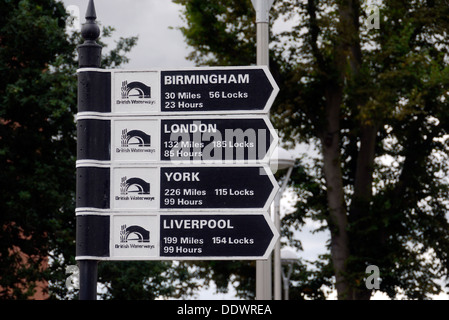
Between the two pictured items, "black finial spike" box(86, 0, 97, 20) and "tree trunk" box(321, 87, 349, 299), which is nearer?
"black finial spike" box(86, 0, 97, 20)

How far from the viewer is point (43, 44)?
22766 mm

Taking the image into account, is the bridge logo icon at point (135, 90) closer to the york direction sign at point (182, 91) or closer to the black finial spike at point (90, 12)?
the york direction sign at point (182, 91)

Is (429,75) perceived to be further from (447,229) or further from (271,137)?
(271,137)

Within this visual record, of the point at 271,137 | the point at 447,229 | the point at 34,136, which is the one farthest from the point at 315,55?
the point at 271,137

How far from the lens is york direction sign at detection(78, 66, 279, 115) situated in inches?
256

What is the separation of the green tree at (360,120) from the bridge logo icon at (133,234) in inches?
706

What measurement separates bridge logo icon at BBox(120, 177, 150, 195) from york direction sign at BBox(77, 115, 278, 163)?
157 mm

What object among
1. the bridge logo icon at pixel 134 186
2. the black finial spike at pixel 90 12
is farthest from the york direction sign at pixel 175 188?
the black finial spike at pixel 90 12

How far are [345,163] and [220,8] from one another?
6934mm

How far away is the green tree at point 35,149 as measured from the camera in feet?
70.8

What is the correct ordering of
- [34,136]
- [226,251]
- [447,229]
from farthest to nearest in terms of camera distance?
[447,229] < [34,136] < [226,251]
